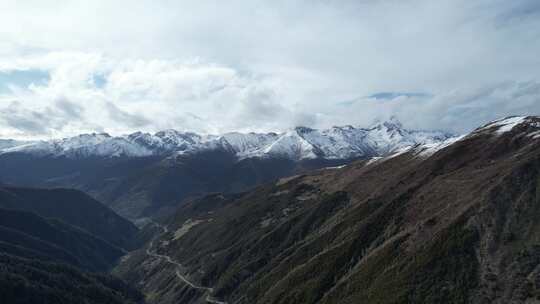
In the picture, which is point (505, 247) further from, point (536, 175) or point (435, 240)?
Answer: point (536, 175)

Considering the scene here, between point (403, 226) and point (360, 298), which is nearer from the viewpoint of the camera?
point (360, 298)

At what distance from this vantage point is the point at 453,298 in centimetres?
12438

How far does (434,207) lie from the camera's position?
173000 millimetres

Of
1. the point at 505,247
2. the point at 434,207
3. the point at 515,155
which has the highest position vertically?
the point at 515,155

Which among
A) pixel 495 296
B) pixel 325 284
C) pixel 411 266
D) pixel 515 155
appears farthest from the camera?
pixel 515 155

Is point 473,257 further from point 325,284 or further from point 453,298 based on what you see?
point 325,284

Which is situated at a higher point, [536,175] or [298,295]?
[536,175]

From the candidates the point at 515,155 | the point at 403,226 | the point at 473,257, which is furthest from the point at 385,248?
the point at 515,155

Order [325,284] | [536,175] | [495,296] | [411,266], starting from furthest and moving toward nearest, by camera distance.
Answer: [325,284], [536,175], [411,266], [495,296]

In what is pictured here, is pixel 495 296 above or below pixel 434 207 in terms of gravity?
below

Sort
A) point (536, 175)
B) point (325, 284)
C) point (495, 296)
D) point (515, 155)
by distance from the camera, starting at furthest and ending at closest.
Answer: point (515, 155), point (325, 284), point (536, 175), point (495, 296)

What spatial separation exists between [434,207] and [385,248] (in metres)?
25.9

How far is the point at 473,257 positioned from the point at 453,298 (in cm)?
1562

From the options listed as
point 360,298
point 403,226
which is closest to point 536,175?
point 403,226
